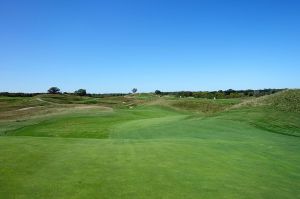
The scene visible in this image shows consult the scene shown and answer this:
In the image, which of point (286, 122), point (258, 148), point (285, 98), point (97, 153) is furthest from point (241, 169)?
point (285, 98)

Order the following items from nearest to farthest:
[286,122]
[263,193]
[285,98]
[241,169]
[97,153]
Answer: [263,193]
[241,169]
[97,153]
[286,122]
[285,98]

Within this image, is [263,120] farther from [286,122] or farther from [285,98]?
[285,98]

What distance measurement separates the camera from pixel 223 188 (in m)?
10.2

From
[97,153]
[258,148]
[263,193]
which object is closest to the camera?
[263,193]

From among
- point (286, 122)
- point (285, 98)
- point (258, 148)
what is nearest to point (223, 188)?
point (258, 148)

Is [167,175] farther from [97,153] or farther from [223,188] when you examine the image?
[97,153]

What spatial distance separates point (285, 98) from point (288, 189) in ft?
113

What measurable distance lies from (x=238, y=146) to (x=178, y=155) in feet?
17.5

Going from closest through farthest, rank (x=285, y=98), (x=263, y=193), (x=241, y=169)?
(x=263, y=193), (x=241, y=169), (x=285, y=98)

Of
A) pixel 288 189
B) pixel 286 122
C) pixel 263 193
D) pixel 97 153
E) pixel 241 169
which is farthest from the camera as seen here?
pixel 286 122

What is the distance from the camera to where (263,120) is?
34.8 metres

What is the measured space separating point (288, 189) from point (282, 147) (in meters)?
9.47

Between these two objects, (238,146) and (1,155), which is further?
(238,146)

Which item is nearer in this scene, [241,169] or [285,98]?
[241,169]
